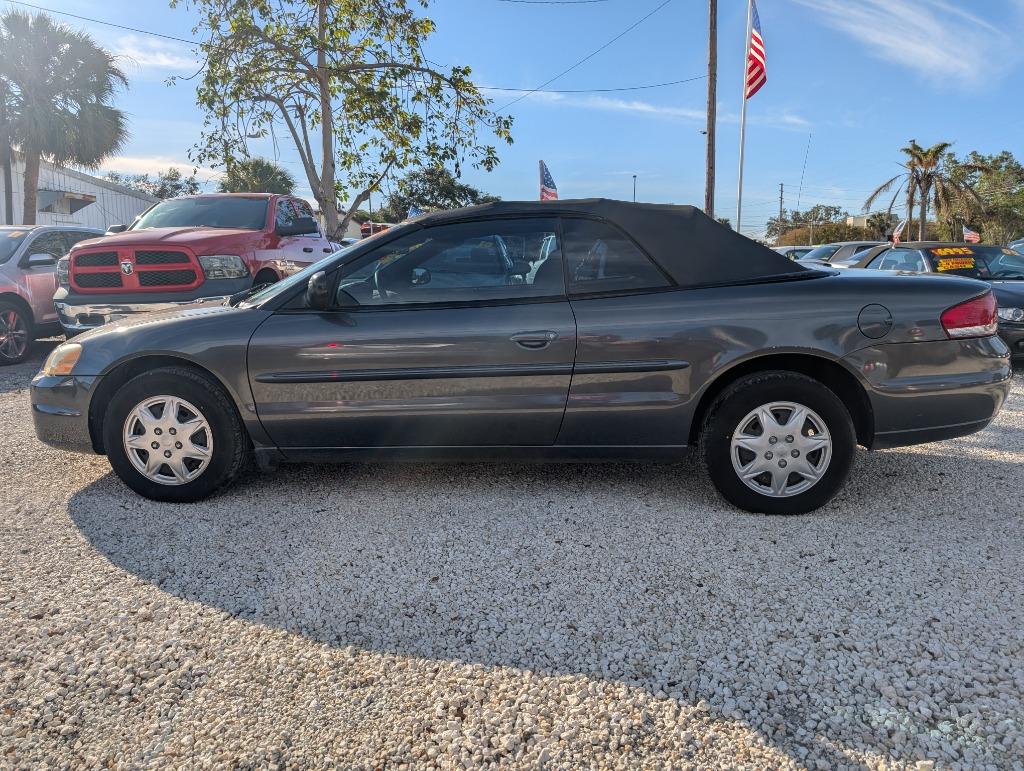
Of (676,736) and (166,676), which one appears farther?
(166,676)

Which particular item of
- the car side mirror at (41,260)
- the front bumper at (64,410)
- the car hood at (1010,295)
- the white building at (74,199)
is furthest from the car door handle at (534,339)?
the white building at (74,199)

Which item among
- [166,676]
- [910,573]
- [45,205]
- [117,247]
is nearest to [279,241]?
[117,247]

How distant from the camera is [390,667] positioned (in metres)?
2.22

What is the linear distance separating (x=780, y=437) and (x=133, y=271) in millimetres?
6352

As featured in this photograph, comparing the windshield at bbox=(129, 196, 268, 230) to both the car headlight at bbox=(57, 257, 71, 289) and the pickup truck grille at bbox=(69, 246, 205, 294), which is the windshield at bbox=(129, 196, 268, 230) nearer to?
the car headlight at bbox=(57, 257, 71, 289)

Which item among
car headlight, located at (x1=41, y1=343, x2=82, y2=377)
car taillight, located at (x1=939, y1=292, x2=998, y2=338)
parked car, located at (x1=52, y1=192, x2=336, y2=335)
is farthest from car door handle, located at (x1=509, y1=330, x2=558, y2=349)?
parked car, located at (x1=52, y1=192, x2=336, y2=335)

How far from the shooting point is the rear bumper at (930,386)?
321 cm

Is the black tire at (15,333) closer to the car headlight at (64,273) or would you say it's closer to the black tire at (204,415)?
the car headlight at (64,273)

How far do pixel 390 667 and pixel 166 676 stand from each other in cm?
69

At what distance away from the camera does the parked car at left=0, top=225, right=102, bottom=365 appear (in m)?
8.33

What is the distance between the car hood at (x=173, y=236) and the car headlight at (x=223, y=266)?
0.21 meters

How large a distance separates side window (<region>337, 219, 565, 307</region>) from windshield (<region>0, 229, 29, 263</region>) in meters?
7.57

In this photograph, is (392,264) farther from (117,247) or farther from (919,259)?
(919,259)

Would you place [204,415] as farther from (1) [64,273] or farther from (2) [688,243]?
(1) [64,273]
